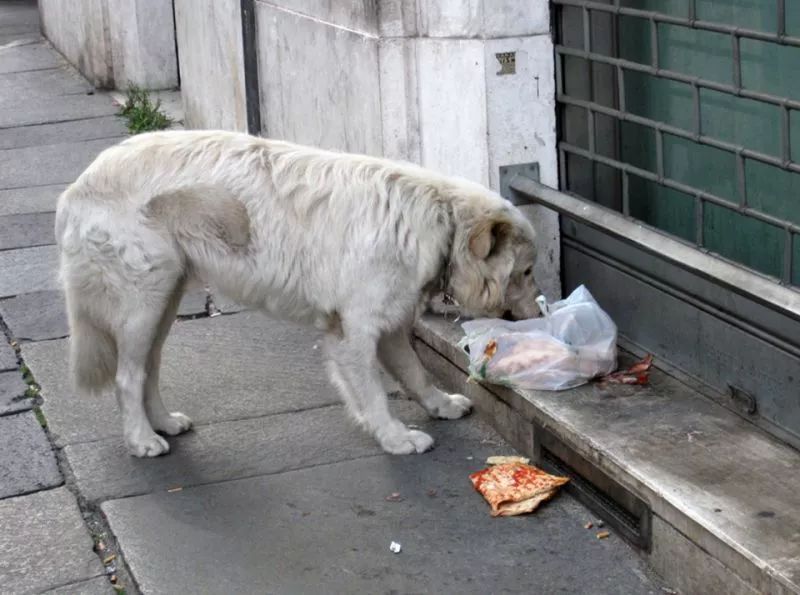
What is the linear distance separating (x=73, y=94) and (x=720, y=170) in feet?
29.1

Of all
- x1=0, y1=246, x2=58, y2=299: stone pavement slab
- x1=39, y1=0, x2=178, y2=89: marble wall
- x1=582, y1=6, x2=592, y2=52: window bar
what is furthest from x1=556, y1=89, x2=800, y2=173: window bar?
x1=39, y1=0, x2=178, y2=89: marble wall

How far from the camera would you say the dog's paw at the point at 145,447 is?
5102mm

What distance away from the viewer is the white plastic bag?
495 cm

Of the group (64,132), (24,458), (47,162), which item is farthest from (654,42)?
(64,132)

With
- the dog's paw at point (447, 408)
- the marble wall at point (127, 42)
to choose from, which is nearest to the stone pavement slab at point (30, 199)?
the marble wall at point (127, 42)

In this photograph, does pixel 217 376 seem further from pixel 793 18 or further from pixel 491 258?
pixel 793 18

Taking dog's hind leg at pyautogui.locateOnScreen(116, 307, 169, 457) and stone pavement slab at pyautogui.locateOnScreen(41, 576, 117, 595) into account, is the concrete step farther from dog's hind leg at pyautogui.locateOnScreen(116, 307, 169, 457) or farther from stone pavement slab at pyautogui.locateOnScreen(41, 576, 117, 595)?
stone pavement slab at pyautogui.locateOnScreen(41, 576, 117, 595)

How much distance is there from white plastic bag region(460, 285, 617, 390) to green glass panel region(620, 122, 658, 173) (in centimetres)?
61

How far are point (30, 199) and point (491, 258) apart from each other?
16.6ft

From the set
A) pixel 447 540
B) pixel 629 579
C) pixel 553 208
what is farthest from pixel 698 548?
pixel 553 208

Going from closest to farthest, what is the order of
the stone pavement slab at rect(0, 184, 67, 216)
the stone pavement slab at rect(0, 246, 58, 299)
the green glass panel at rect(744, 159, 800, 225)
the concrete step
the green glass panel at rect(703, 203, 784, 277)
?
the concrete step, the green glass panel at rect(744, 159, 800, 225), the green glass panel at rect(703, 203, 784, 277), the stone pavement slab at rect(0, 246, 58, 299), the stone pavement slab at rect(0, 184, 67, 216)

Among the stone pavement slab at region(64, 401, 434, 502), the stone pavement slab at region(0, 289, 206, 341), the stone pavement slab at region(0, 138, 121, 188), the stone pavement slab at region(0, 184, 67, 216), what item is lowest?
the stone pavement slab at region(64, 401, 434, 502)

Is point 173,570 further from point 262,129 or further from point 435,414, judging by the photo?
point 262,129

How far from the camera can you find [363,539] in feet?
14.4
